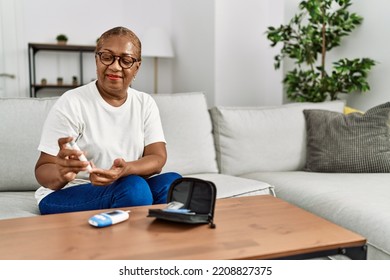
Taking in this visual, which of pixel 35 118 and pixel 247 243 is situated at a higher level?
pixel 35 118

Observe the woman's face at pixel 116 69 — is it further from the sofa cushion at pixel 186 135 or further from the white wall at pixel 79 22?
the white wall at pixel 79 22

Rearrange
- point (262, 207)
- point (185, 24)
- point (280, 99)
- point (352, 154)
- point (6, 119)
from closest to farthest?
point (262, 207), point (6, 119), point (352, 154), point (280, 99), point (185, 24)

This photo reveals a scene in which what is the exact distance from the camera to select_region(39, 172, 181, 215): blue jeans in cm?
130

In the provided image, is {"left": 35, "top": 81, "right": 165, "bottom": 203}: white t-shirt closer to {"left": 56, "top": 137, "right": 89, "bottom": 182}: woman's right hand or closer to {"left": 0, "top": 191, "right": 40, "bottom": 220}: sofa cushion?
{"left": 0, "top": 191, "right": 40, "bottom": 220}: sofa cushion

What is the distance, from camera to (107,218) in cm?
109

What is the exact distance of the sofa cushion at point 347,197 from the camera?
4.64ft

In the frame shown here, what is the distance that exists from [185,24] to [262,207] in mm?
3159

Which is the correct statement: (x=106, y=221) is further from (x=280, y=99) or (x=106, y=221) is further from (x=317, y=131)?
(x=280, y=99)

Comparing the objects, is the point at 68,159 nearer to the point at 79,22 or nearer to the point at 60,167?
the point at 60,167

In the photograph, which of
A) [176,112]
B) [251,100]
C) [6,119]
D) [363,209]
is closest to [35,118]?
[6,119]

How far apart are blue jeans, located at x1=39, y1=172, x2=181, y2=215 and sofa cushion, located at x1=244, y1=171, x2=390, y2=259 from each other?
689 mm

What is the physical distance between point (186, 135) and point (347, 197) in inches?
31.9

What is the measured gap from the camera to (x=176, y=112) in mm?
2117

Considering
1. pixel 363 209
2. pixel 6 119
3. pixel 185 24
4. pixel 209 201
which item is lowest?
pixel 363 209
